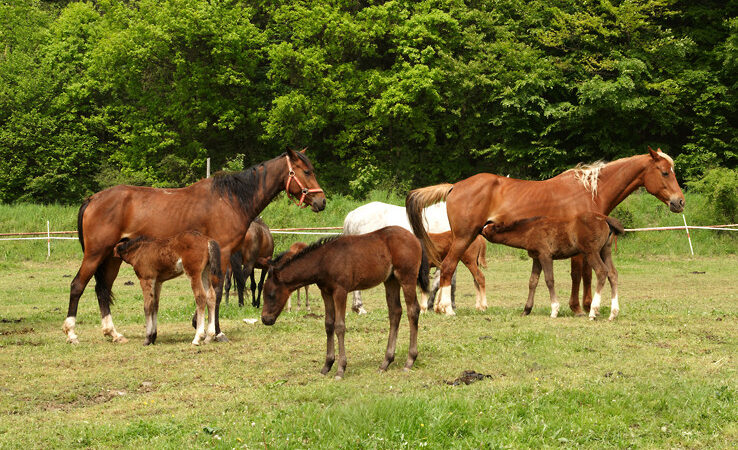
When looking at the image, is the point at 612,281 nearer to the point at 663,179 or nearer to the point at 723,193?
the point at 663,179

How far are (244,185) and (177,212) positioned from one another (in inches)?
42.6

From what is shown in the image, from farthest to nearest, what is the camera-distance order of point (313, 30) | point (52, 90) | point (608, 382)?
point (52, 90), point (313, 30), point (608, 382)

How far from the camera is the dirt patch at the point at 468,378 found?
809 centimetres

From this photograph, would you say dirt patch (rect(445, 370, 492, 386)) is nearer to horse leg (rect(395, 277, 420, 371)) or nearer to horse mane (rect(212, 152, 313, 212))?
horse leg (rect(395, 277, 420, 371))

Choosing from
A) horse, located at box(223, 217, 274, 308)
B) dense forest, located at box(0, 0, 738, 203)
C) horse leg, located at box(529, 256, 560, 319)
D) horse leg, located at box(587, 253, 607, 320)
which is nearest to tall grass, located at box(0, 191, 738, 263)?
dense forest, located at box(0, 0, 738, 203)

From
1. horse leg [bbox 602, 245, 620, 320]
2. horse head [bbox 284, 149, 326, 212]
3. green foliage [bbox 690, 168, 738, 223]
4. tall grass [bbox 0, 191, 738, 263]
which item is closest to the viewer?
horse head [bbox 284, 149, 326, 212]

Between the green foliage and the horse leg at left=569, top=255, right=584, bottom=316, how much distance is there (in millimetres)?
18889

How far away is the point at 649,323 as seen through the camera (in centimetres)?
1158

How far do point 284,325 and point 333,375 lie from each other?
384 cm

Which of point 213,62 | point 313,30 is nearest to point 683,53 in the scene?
point 313,30

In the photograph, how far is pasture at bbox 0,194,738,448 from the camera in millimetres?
6410

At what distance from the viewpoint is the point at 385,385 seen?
798 cm

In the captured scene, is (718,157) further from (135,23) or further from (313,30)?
(135,23)

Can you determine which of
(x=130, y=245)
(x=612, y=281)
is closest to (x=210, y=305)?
(x=130, y=245)
